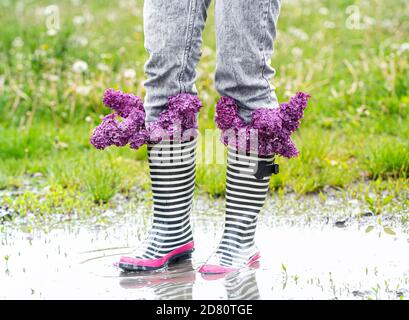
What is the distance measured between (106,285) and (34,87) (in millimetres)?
3221

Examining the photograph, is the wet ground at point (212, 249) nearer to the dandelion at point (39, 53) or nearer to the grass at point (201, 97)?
the grass at point (201, 97)

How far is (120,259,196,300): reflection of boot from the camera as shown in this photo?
3.07 m

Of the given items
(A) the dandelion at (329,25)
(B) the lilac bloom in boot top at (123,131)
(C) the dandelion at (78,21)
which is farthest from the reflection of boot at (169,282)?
(A) the dandelion at (329,25)

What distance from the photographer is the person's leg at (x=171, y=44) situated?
318cm

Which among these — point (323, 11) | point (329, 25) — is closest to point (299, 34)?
point (329, 25)

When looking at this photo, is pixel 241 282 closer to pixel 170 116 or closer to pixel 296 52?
pixel 170 116

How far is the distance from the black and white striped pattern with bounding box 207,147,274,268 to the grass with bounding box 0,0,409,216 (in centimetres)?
125

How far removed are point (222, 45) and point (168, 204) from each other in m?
0.67

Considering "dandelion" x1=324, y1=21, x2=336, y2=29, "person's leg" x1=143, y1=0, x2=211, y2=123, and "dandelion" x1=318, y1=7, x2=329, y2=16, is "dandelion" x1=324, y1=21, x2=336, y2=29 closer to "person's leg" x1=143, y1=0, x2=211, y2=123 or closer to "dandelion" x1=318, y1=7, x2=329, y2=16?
"dandelion" x1=318, y1=7, x2=329, y2=16

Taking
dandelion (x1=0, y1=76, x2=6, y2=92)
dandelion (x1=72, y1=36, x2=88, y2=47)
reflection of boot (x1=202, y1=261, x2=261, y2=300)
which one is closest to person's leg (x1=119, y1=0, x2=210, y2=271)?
reflection of boot (x1=202, y1=261, x2=261, y2=300)

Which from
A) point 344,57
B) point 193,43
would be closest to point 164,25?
point 193,43

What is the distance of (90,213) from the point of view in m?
4.35

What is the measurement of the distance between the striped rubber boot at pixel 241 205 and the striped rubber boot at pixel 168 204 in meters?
0.16
